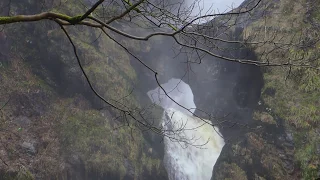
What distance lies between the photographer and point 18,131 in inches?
383

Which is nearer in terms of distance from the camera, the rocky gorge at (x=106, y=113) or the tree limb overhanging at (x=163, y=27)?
the tree limb overhanging at (x=163, y=27)

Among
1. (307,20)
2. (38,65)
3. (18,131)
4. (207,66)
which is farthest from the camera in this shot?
(207,66)

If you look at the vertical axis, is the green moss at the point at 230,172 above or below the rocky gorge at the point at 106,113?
below

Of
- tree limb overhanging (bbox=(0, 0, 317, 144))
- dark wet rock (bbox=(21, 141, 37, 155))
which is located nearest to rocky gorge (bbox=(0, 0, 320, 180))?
dark wet rock (bbox=(21, 141, 37, 155))

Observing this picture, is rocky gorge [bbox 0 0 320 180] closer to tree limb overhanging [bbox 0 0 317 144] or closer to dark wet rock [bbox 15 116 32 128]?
dark wet rock [bbox 15 116 32 128]

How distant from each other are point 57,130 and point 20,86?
8.26 ft

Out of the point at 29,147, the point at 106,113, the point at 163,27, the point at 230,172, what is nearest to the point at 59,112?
the point at 106,113

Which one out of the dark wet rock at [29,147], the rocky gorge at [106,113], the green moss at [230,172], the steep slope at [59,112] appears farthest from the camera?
the green moss at [230,172]

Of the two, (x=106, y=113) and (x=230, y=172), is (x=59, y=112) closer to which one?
(x=106, y=113)

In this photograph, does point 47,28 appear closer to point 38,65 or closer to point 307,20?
point 38,65

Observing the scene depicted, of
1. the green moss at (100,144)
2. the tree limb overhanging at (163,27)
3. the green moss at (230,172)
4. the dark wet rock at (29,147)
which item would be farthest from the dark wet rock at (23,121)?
the green moss at (230,172)

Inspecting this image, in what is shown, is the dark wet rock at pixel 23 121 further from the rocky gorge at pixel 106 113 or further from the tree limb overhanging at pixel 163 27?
the tree limb overhanging at pixel 163 27

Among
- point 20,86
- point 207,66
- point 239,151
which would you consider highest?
point 207,66

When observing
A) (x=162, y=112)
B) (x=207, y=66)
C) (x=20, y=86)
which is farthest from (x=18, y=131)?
(x=207, y=66)
